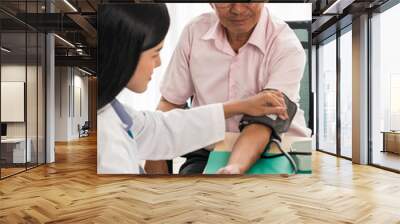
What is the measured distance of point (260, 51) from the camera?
20.4ft

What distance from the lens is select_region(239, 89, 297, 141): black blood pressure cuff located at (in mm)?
6180

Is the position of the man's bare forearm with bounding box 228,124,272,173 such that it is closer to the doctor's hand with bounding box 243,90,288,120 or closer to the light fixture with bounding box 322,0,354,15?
the doctor's hand with bounding box 243,90,288,120

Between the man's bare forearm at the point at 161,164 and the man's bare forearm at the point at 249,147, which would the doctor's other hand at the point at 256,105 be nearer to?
the man's bare forearm at the point at 249,147

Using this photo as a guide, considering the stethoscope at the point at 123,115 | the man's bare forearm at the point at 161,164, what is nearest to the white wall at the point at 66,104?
the stethoscope at the point at 123,115

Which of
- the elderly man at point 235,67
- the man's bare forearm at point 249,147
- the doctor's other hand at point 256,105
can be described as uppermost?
the elderly man at point 235,67

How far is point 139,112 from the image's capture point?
6.27 metres

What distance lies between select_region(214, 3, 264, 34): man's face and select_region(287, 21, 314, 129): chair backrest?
61cm

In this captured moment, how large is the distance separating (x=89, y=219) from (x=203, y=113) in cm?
262

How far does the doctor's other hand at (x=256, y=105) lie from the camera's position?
6.18 m

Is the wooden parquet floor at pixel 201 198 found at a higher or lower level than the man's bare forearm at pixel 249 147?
lower

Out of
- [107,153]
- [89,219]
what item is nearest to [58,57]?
[107,153]

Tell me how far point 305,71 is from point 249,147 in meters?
1.48

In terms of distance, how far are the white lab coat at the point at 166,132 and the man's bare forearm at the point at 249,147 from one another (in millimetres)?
306


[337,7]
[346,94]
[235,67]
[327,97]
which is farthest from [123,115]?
[327,97]
